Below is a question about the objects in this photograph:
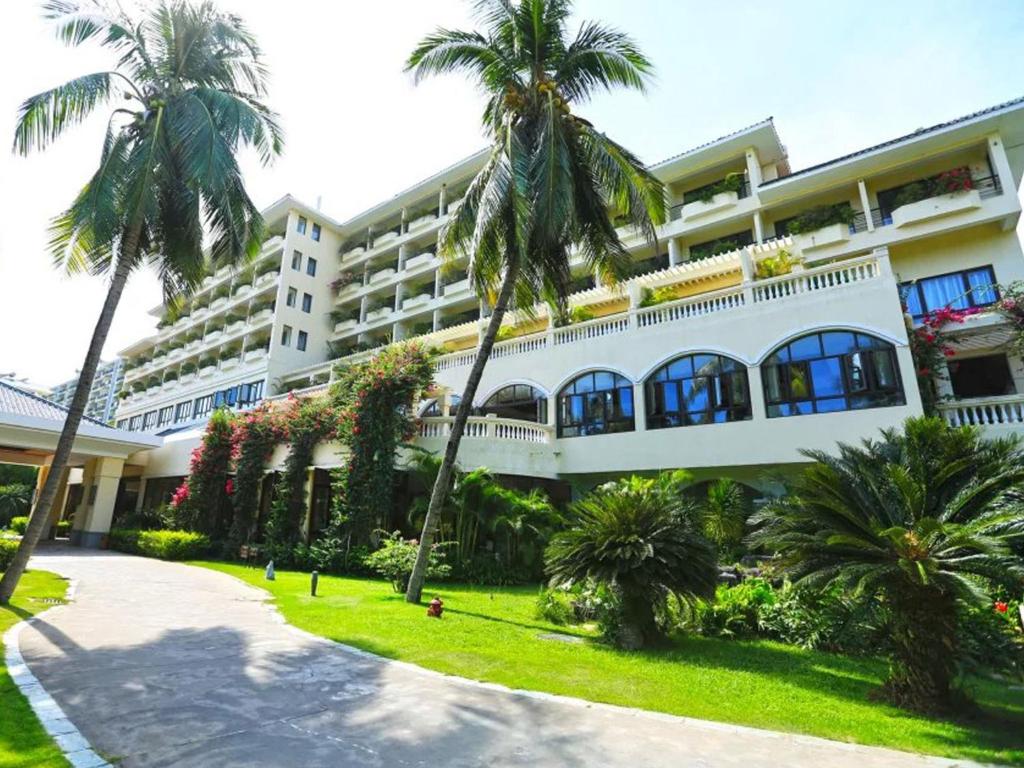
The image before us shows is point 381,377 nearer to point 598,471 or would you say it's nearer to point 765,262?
point 598,471

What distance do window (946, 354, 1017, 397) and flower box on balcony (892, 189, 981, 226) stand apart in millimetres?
4902

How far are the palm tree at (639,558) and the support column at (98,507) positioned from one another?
2491 cm

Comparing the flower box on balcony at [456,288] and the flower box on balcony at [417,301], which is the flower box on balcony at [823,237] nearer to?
the flower box on balcony at [456,288]

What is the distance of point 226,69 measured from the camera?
13.0m

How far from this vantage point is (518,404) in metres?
21.9

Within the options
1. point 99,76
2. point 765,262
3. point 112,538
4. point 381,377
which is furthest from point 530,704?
point 112,538

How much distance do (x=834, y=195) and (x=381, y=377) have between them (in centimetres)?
1907

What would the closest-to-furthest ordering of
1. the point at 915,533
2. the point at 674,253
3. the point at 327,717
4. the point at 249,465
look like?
1. the point at 327,717
2. the point at 915,533
3. the point at 249,465
4. the point at 674,253

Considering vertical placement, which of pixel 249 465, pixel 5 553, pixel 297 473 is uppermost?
pixel 249 465

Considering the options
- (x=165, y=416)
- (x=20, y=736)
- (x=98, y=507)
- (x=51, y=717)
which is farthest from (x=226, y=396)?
(x=20, y=736)

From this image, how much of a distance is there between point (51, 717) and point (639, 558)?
22.9ft

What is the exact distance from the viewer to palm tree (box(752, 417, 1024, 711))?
5852mm

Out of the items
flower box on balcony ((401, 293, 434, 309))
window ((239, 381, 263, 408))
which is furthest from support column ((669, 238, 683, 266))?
window ((239, 381, 263, 408))

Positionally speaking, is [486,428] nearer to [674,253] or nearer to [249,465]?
[249,465]
